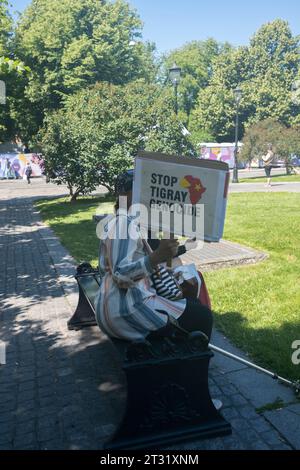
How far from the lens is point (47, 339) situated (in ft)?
15.2

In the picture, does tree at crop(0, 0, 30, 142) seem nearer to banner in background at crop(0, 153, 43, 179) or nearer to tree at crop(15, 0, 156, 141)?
tree at crop(15, 0, 156, 141)

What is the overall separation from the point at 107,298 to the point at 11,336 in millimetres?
2250

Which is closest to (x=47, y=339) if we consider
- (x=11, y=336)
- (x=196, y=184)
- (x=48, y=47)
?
(x=11, y=336)

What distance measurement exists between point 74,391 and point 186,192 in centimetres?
192

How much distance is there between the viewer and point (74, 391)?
3.55 meters

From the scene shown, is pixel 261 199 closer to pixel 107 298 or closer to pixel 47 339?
pixel 47 339

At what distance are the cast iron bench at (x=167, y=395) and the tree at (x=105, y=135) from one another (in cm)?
1386

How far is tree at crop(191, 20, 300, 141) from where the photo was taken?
54.5m

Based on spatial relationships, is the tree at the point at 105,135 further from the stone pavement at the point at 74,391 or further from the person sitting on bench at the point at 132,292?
the person sitting on bench at the point at 132,292

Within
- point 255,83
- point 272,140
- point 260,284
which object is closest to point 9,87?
point 272,140

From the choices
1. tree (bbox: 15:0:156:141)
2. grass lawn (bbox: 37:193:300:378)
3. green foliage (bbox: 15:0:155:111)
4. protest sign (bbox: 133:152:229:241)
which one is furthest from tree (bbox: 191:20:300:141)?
protest sign (bbox: 133:152:229:241)

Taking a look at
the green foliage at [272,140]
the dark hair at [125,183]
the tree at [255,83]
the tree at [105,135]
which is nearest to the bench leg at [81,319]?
the dark hair at [125,183]

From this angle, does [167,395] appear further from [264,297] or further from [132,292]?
[264,297]

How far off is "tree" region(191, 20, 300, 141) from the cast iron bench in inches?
2143
